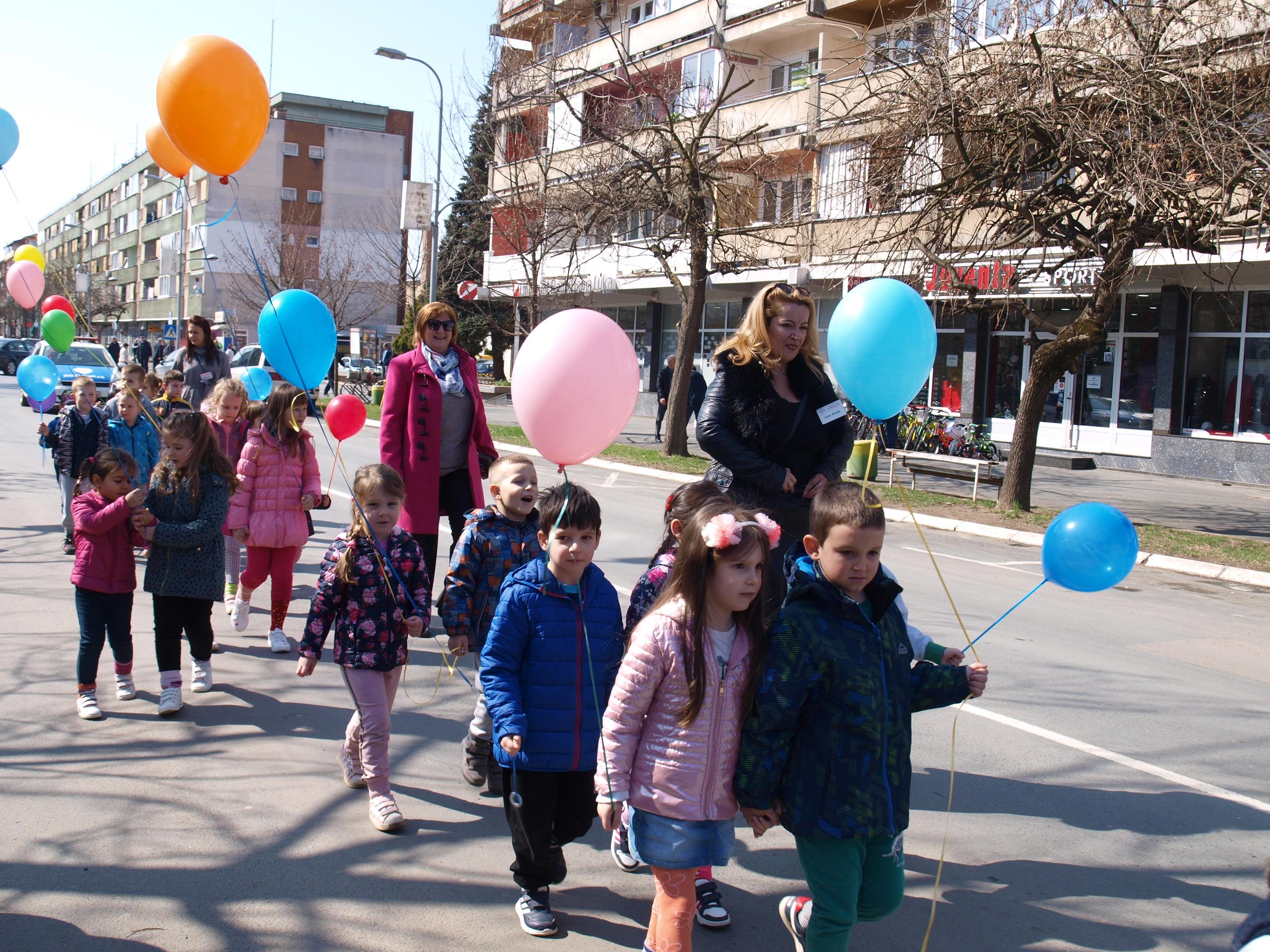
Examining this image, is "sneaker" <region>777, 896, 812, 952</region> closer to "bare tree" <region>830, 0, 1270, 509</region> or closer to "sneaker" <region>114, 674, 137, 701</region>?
Result: "sneaker" <region>114, 674, 137, 701</region>

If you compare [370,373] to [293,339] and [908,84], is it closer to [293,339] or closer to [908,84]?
[908,84]

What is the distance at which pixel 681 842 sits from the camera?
2.80m

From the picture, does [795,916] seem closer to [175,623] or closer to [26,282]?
[175,623]

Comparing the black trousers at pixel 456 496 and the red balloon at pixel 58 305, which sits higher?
the red balloon at pixel 58 305

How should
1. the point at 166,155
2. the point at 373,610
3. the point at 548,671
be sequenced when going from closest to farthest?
the point at 548,671 < the point at 373,610 < the point at 166,155

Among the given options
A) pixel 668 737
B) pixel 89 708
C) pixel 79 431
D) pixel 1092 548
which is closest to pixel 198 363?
pixel 79 431

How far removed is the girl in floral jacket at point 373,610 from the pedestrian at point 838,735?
1766mm

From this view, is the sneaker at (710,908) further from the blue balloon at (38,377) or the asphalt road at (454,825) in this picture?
the blue balloon at (38,377)

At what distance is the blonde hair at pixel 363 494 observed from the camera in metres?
4.16

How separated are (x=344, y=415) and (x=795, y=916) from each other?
5.33m

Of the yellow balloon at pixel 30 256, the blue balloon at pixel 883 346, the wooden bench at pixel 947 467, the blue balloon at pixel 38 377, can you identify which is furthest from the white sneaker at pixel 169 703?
the wooden bench at pixel 947 467

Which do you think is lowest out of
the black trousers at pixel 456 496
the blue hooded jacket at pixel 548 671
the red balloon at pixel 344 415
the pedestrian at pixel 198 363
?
the blue hooded jacket at pixel 548 671

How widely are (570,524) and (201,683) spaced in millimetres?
3192

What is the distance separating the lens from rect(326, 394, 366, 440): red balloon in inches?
289
